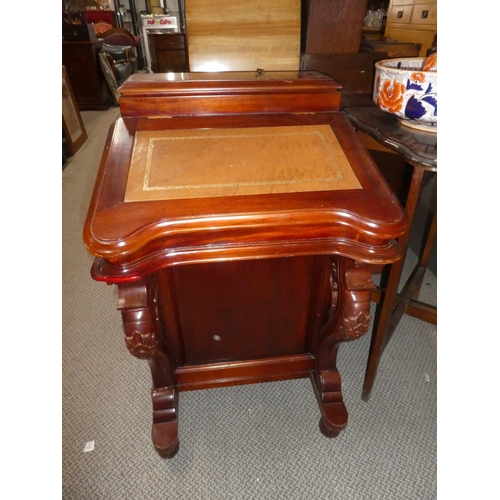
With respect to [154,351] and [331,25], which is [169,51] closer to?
[331,25]

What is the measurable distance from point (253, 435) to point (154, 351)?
0.59 metres

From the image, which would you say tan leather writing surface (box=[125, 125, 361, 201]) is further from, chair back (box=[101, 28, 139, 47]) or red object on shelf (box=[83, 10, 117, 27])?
red object on shelf (box=[83, 10, 117, 27])

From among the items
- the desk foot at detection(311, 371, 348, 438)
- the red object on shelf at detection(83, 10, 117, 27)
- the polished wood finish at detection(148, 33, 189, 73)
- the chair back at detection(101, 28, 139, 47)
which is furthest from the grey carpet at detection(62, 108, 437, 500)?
the red object on shelf at detection(83, 10, 117, 27)

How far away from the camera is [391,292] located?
3.95 feet

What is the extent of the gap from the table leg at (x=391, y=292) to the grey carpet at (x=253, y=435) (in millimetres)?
162

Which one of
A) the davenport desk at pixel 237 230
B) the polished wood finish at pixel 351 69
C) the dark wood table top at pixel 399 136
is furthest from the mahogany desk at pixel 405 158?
the polished wood finish at pixel 351 69

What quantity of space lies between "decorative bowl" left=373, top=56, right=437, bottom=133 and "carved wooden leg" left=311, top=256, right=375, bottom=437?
0.41m

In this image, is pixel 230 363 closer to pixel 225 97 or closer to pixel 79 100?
pixel 225 97

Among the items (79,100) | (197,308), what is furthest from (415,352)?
(79,100)

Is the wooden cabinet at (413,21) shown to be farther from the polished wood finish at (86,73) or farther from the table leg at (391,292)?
the polished wood finish at (86,73)

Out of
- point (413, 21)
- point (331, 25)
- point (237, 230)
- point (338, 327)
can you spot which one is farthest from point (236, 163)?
point (413, 21)

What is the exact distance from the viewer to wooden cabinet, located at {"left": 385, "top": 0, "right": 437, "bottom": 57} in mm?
2371

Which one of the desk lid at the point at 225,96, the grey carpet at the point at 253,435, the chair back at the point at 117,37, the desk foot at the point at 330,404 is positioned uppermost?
the desk lid at the point at 225,96

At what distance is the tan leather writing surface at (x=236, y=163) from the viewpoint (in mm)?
745
